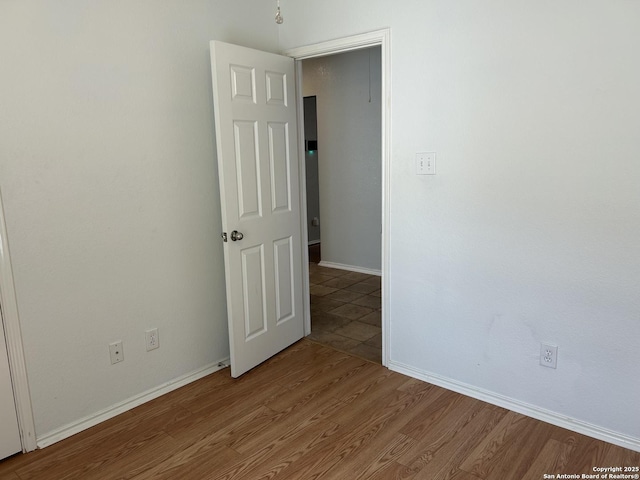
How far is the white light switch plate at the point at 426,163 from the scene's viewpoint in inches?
100

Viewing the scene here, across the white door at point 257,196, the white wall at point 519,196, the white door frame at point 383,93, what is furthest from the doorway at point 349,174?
the white wall at point 519,196

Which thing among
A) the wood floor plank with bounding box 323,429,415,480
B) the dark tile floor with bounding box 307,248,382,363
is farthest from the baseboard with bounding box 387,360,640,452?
the wood floor plank with bounding box 323,429,415,480

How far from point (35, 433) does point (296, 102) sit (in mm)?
2404

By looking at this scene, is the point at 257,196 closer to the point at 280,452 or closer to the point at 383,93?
the point at 383,93

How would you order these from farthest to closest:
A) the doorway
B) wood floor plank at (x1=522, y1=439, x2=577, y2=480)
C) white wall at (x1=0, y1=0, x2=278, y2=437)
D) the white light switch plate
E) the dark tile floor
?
the doorway < the dark tile floor < the white light switch plate < white wall at (x1=0, y1=0, x2=278, y2=437) < wood floor plank at (x1=522, y1=439, x2=577, y2=480)

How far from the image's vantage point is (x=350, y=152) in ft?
16.8

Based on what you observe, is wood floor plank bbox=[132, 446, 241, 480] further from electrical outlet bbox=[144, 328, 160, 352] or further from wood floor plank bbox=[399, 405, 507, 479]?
wood floor plank bbox=[399, 405, 507, 479]

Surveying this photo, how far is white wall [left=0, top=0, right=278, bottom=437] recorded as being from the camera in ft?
6.77

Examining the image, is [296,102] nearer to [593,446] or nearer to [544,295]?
[544,295]

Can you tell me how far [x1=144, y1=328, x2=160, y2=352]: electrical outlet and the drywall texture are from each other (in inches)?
117

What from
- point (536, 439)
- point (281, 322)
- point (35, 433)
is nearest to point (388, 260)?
point (281, 322)

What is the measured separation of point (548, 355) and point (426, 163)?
116cm

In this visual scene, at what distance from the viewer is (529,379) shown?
2373 millimetres

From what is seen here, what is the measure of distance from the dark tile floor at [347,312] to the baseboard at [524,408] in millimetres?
316
